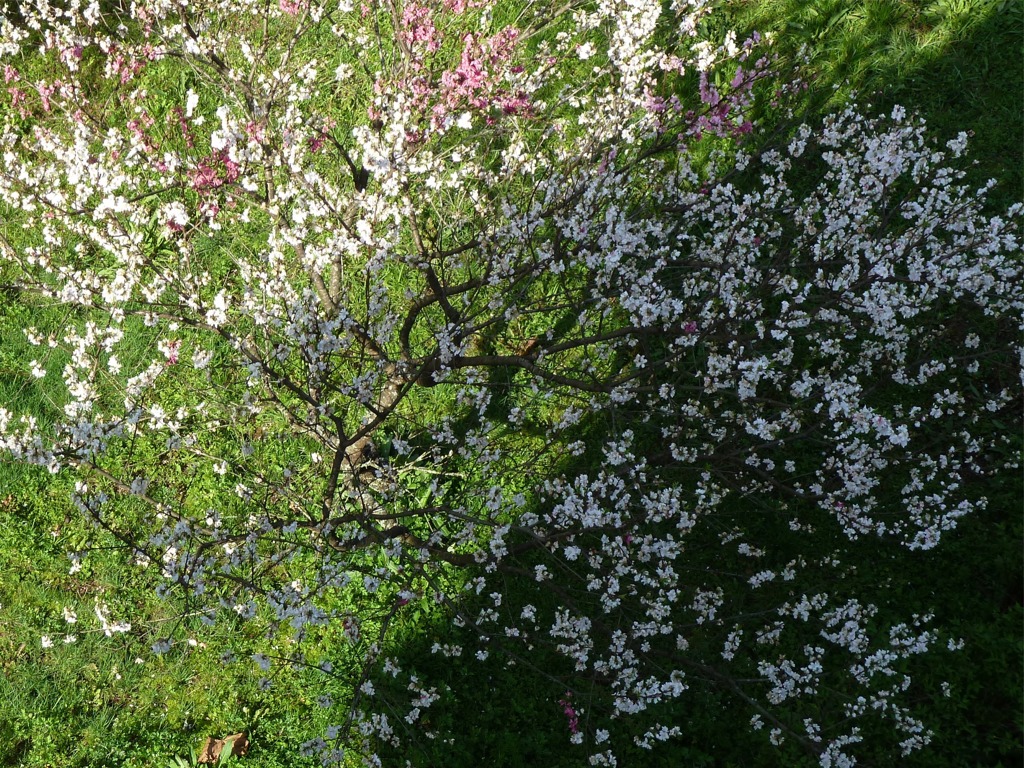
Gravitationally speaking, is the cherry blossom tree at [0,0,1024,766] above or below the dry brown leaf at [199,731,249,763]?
above

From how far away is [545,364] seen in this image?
502cm

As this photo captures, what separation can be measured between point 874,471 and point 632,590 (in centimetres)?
181

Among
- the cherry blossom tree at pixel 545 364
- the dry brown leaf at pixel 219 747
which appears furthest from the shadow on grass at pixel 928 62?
the dry brown leaf at pixel 219 747

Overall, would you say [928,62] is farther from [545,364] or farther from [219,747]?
[219,747]

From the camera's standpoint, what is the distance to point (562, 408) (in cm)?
536

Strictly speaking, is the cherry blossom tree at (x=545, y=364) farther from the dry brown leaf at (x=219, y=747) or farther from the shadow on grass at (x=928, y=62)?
the dry brown leaf at (x=219, y=747)

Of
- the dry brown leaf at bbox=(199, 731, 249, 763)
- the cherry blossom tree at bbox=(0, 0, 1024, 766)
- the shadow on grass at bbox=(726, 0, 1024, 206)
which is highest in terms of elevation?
the shadow on grass at bbox=(726, 0, 1024, 206)

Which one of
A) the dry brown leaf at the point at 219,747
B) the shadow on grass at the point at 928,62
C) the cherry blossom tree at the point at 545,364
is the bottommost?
the dry brown leaf at the point at 219,747

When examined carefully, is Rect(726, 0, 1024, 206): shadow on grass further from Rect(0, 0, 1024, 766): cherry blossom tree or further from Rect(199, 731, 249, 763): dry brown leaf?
Rect(199, 731, 249, 763): dry brown leaf

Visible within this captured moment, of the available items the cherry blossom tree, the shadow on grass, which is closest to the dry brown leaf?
the cherry blossom tree

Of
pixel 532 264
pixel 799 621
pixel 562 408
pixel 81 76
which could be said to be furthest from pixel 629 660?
pixel 81 76

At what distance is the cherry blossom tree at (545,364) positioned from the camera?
12.4 feet

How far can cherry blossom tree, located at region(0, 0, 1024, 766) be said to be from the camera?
12.4ft

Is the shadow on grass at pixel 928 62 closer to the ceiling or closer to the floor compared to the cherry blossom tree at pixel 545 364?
closer to the ceiling
